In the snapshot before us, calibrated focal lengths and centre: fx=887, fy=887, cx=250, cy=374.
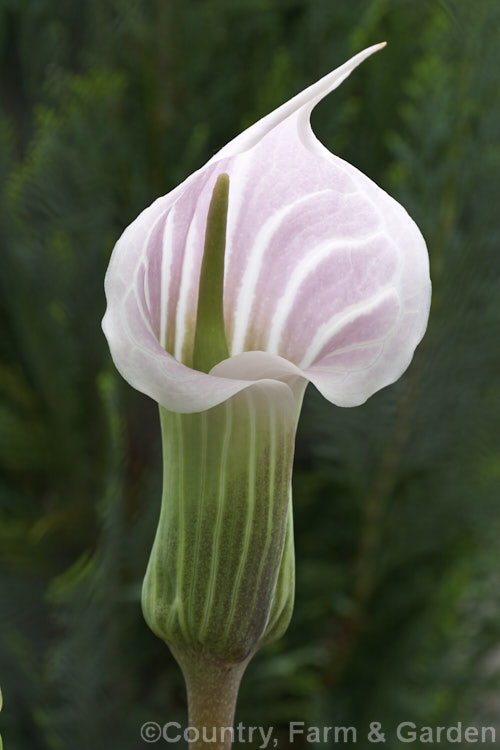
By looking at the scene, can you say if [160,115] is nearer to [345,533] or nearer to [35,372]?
[35,372]

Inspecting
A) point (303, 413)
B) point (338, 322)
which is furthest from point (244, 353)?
point (303, 413)

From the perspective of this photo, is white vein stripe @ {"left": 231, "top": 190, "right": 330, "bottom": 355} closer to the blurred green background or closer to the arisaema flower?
the arisaema flower

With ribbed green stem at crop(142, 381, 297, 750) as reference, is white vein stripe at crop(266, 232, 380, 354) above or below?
above

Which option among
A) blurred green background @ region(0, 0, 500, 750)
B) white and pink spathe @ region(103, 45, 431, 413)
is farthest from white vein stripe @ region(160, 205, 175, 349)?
blurred green background @ region(0, 0, 500, 750)

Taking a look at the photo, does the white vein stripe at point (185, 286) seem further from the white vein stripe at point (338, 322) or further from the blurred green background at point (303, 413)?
the blurred green background at point (303, 413)

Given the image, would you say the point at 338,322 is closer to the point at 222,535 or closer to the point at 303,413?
the point at 222,535

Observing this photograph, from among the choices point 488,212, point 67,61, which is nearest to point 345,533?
point 488,212

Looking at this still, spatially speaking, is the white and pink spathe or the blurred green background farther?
the blurred green background

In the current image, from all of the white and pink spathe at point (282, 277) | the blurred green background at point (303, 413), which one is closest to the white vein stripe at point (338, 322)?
the white and pink spathe at point (282, 277)
